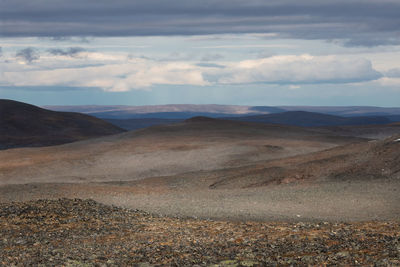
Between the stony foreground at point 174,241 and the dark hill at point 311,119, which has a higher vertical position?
the stony foreground at point 174,241

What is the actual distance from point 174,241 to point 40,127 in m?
75.6

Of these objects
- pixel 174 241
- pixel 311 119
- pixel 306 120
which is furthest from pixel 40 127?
pixel 311 119

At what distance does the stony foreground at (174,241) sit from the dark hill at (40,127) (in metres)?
57.0

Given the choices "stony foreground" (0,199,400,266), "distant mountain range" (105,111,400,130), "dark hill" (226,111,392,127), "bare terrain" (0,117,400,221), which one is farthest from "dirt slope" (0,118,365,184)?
"dark hill" (226,111,392,127)

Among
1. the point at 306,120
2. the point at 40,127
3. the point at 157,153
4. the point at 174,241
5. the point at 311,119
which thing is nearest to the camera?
the point at 174,241

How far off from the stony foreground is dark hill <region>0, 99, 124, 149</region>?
5700 cm

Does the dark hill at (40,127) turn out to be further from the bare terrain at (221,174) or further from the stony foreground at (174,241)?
the stony foreground at (174,241)

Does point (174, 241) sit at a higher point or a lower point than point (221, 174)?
higher

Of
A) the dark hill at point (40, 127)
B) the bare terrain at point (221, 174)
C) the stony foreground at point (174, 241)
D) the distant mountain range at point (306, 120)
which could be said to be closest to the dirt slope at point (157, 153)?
the bare terrain at point (221, 174)

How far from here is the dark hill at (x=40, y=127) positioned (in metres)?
75.1

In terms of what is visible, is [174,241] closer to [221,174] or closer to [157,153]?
[221,174]

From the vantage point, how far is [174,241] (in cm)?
1297

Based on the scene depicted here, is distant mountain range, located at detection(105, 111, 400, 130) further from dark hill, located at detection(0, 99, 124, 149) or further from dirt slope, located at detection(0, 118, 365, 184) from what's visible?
dirt slope, located at detection(0, 118, 365, 184)

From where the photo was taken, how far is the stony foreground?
35.4ft
